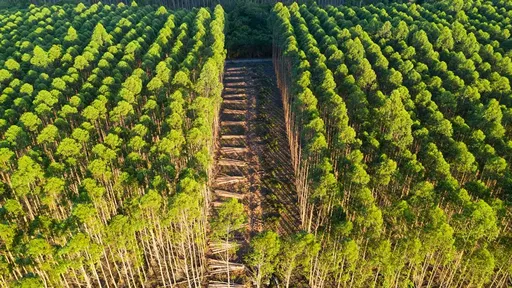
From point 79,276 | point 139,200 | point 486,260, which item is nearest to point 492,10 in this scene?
point 486,260

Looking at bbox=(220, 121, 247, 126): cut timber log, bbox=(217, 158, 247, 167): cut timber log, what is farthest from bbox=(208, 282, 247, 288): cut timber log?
bbox=(220, 121, 247, 126): cut timber log

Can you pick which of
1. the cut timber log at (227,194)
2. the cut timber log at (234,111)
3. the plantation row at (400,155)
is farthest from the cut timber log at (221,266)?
the cut timber log at (234,111)

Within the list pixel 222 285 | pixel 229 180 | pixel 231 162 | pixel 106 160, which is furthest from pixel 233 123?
pixel 222 285

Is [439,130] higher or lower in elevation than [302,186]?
higher

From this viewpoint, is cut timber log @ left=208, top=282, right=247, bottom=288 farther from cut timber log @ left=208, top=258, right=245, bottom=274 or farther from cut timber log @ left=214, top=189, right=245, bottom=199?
cut timber log @ left=214, top=189, right=245, bottom=199

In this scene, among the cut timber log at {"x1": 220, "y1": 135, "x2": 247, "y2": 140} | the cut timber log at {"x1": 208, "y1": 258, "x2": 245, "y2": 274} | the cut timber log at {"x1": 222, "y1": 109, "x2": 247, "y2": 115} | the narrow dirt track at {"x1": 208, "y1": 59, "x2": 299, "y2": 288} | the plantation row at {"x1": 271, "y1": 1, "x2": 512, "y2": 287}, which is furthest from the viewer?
the cut timber log at {"x1": 222, "y1": 109, "x2": 247, "y2": 115}

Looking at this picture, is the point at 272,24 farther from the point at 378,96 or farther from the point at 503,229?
the point at 503,229
